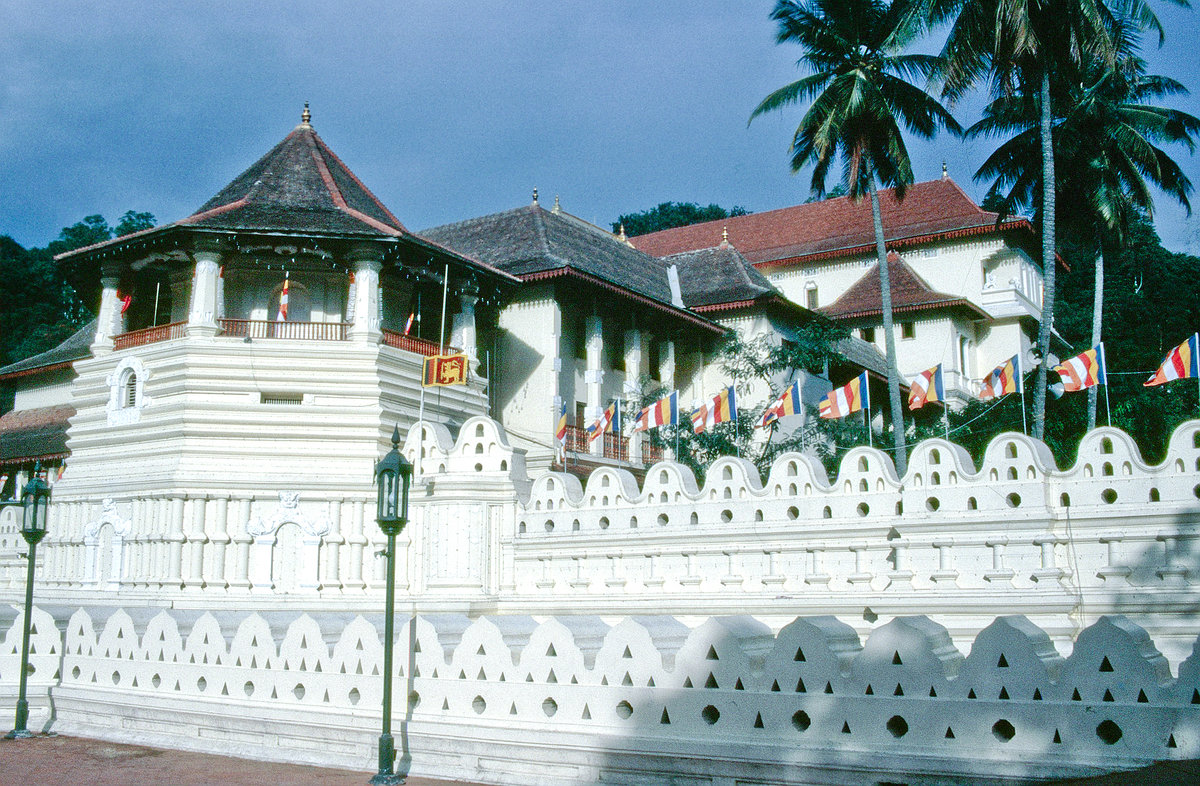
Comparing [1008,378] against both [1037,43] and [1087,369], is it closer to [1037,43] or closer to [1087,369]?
[1087,369]

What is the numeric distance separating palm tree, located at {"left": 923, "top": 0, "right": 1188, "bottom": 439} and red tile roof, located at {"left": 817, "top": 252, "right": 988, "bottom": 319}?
54.9 ft

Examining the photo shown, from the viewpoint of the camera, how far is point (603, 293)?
2584 centimetres

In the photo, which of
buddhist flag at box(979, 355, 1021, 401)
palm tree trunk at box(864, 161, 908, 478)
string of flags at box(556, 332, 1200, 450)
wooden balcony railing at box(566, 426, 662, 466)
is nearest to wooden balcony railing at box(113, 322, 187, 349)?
string of flags at box(556, 332, 1200, 450)

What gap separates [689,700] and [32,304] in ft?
184

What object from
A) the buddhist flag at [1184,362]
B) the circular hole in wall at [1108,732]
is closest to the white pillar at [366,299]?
the buddhist flag at [1184,362]

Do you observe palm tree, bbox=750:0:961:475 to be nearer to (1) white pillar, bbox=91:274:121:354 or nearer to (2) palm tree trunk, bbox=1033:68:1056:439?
(2) palm tree trunk, bbox=1033:68:1056:439

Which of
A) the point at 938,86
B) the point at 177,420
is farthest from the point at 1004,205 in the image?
the point at 177,420

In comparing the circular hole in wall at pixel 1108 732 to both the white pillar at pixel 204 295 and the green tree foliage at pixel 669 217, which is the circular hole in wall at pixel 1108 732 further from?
the green tree foliage at pixel 669 217

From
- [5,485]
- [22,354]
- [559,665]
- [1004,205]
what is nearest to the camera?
[559,665]

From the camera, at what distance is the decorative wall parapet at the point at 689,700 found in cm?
523

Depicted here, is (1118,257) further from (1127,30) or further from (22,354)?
(22,354)

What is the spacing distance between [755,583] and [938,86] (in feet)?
39.8

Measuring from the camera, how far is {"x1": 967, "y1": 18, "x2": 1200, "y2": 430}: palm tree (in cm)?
2319

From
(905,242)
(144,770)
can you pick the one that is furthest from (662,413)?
(905,242)
